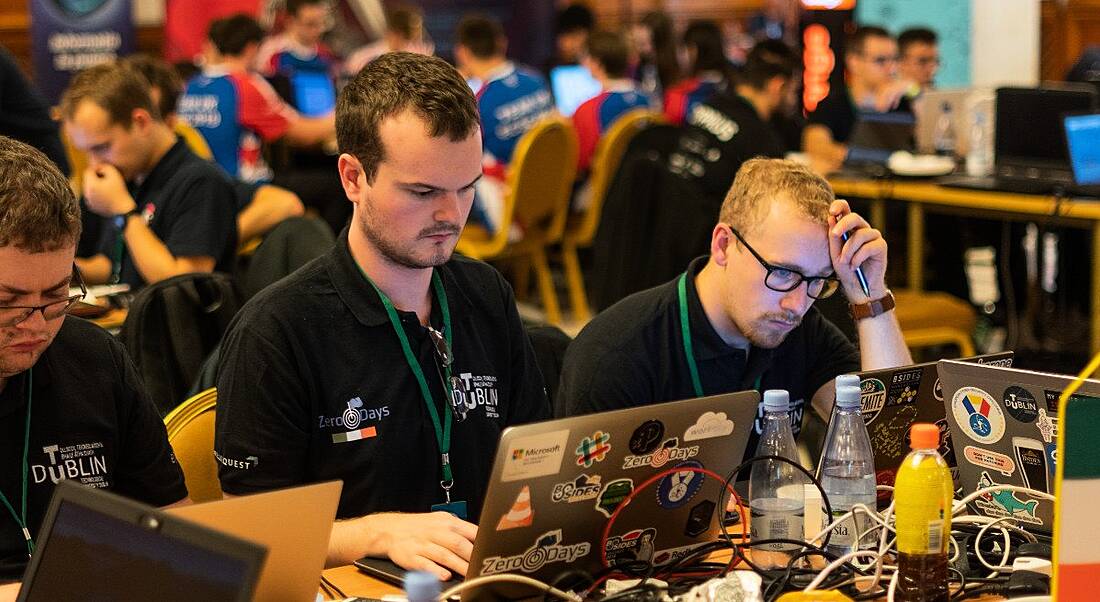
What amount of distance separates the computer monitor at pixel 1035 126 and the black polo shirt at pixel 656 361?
311 centimetres

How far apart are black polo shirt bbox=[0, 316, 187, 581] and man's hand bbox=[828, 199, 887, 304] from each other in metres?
1.14

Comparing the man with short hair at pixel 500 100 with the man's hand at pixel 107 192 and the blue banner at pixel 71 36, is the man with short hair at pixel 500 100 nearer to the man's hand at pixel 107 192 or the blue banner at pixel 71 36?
the blue banner at pixel 71 36

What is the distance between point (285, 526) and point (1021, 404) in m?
1.02

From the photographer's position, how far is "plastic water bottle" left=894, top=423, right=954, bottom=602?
1.70m

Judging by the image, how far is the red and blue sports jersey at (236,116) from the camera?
6430 millimetres

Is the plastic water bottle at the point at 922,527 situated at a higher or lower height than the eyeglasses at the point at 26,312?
lower

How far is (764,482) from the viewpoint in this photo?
198 cm

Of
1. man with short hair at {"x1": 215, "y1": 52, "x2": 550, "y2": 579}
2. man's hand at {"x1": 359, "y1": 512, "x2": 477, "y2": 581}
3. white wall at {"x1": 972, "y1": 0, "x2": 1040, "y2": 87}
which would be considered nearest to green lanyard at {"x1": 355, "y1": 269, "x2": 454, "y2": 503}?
man with short hair at {"x1": 215, "y1": 52, "x2": 550, "y2": 579}

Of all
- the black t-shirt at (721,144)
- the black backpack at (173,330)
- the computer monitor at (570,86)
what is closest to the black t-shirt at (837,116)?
the black t-shirt at (721,144)

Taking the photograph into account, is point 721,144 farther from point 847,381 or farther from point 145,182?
point 847,381

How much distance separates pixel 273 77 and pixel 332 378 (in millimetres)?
5706

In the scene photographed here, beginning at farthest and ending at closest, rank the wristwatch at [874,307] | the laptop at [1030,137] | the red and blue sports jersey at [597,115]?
1. the red and blue sports jersey at [597,115]
2. the laptop at [1030,137]
3. the wristwatch at [874,307]

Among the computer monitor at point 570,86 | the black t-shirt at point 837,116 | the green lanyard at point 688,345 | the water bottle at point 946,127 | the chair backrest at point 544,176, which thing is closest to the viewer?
the green lanyard at point 688,345

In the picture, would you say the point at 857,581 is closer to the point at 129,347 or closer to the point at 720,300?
the point at 720,300
